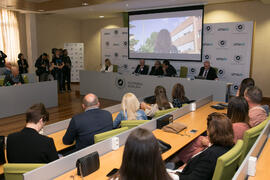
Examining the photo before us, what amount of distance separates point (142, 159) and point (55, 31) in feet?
38.5

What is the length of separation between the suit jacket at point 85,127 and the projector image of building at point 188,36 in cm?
670

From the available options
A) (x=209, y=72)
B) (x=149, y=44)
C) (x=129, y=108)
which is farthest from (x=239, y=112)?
(x=149, y=44)

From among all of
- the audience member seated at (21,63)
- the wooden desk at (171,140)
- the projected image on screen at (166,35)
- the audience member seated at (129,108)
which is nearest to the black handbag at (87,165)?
the wooden desk at (171,140)

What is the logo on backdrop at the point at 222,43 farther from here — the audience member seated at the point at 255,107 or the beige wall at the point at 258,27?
the audience member seated at the point at 255,107

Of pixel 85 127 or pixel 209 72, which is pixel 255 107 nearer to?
pixel 85 127

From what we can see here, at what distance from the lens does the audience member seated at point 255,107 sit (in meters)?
3.12

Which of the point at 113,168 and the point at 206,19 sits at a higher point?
the point at 206,19

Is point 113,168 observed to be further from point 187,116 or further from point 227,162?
point 187,116

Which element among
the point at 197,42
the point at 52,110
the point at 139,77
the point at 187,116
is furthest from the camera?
the point at 197,42

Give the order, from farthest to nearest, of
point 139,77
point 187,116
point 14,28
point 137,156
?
1. point 14,28
2. point 139,77
3. point 187,116
4. point 137,156

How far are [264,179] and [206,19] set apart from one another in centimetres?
787

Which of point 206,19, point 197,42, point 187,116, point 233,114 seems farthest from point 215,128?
point 206,19

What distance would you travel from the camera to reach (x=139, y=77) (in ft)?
25.7

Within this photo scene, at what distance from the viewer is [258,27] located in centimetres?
798
